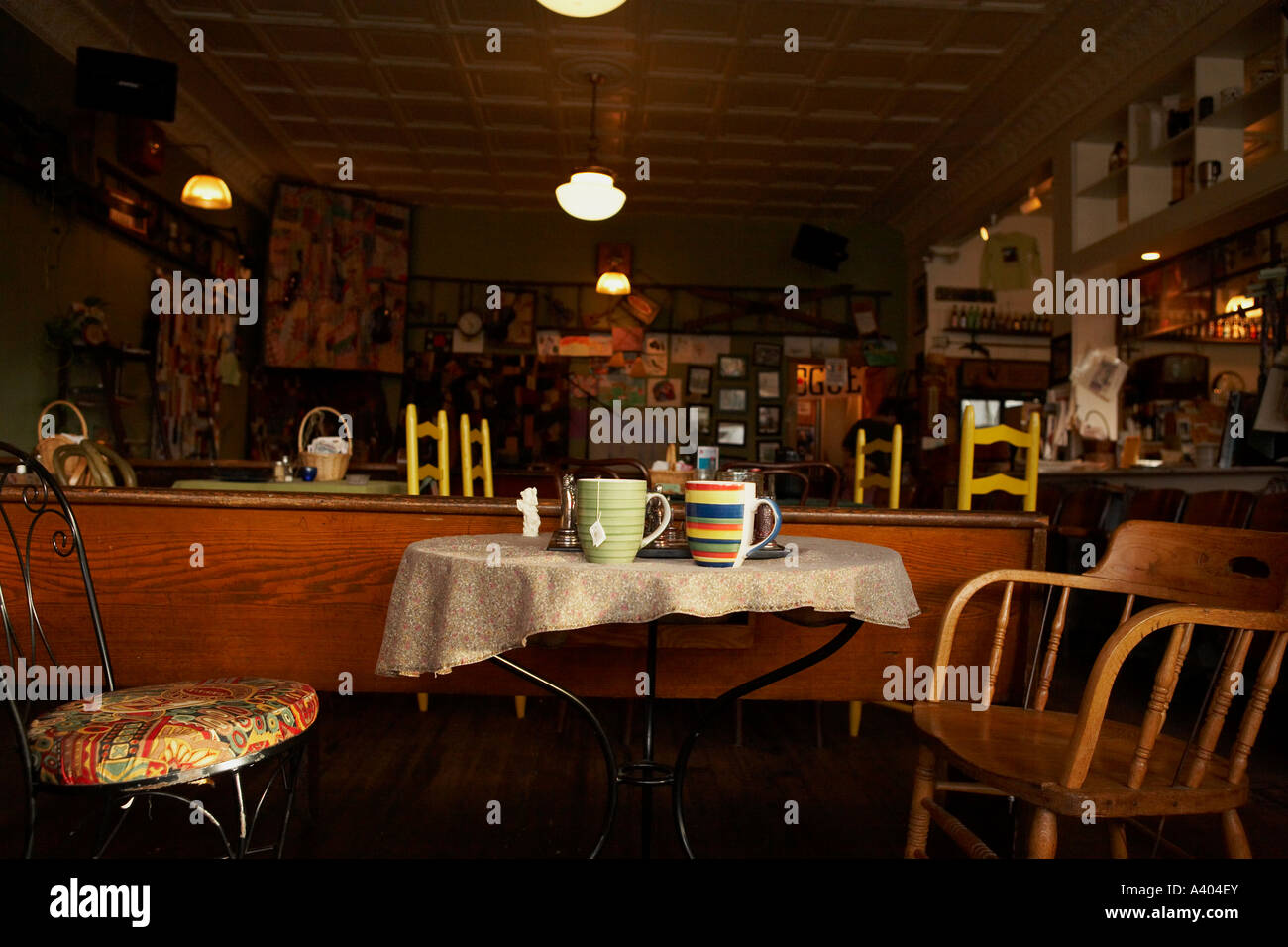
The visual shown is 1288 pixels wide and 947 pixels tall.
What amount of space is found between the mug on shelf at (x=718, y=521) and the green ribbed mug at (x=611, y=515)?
0.27 ft

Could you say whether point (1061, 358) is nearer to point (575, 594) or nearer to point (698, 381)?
point (698, 381)

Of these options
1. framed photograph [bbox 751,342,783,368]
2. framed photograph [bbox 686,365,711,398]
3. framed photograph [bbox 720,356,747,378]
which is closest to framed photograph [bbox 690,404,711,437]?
framed photograph [bbox 686,365,711,398]

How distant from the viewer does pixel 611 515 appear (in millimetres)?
1245

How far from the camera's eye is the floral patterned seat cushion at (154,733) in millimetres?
1301

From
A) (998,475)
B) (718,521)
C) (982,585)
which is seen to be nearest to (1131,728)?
(982,585)

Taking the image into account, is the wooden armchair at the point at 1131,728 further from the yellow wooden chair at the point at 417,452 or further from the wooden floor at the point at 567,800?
the yellow wooden chair at the point at 417,452

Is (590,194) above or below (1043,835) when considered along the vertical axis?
above

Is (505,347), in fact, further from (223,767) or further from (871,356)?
(223,767)


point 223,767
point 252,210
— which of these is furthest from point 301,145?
point 223,767

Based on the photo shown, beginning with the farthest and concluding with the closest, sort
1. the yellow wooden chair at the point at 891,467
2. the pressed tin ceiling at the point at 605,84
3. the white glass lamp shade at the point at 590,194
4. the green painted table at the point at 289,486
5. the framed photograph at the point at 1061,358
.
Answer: the framed photograph at the point at 1061,358
the white glass lamp shade at the point at 590,194
the pressed tin ceiling at the point at 605,84
the yellow wooden chair at the point at 891,467
the green painted table at the point at 289,486

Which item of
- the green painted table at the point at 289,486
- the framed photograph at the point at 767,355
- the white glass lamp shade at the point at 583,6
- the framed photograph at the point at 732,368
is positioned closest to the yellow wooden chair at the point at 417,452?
the green painted table at the point at 289,486

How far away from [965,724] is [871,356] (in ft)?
26.6

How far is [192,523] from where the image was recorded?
85.7 inches

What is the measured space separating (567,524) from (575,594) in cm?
36
